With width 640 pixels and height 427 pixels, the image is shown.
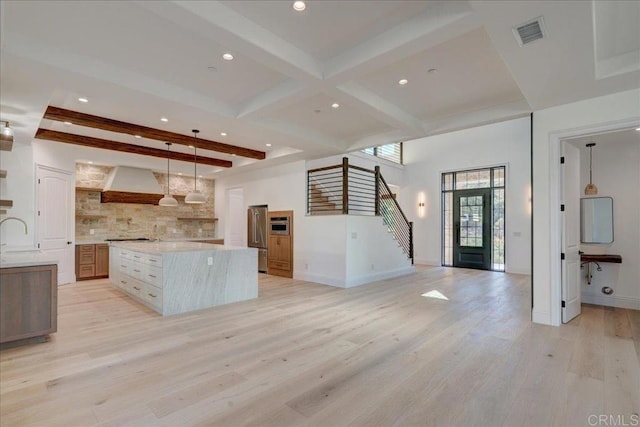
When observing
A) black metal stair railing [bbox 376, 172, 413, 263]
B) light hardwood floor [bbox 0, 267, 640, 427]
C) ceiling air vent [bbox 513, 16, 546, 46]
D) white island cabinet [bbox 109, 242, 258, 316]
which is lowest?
light hardwood floor [bbox 0, 267, 640, 427]

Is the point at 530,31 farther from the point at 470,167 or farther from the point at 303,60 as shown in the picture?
the point at 470,167

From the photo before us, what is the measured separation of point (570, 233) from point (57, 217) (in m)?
9.16

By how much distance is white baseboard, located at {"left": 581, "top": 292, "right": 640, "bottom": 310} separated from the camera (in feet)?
15.0

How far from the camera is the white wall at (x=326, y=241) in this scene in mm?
6461

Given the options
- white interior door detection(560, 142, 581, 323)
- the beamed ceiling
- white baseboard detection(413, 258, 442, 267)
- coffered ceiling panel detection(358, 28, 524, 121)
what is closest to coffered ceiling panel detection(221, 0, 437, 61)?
the beamed ceiling

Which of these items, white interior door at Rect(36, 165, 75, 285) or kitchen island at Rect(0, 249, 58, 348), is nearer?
kitchen island at Rect(0, 249, 58, 348)

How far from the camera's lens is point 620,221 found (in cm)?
474

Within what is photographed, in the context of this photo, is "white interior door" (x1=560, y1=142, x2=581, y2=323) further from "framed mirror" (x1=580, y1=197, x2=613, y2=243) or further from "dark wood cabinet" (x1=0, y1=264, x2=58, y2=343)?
"dark wood cabinet" (x1=0, y1=264, x2=58, y2=343)

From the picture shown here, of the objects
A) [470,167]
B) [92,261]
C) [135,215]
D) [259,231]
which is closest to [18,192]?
[92,261]

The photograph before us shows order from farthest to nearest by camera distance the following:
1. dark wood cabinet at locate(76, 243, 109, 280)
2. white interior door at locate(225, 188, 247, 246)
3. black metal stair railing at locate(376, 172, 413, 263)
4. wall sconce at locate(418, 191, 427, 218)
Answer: wall sconce at locate(418, 191, 427, 218) < white interior door at locate(225, 188, 247, 246) < black metal stair railing at locate(376, 172, 413, 263) < dark wood cabinet at locate(76, 243, 109, 280)

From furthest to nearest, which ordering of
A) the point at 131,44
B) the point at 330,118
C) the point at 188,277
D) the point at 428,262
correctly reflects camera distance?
1. the point at 428,262
2. the point at 330,118
3. the point at 188,277
4. the point at 131,44

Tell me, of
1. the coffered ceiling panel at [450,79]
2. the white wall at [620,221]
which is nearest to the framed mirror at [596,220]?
the white wall at [620,221]

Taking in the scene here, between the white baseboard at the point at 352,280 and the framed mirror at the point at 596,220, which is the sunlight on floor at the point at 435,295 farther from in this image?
the framed mirror at the point at 596,220

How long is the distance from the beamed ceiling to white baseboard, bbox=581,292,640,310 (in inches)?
125
